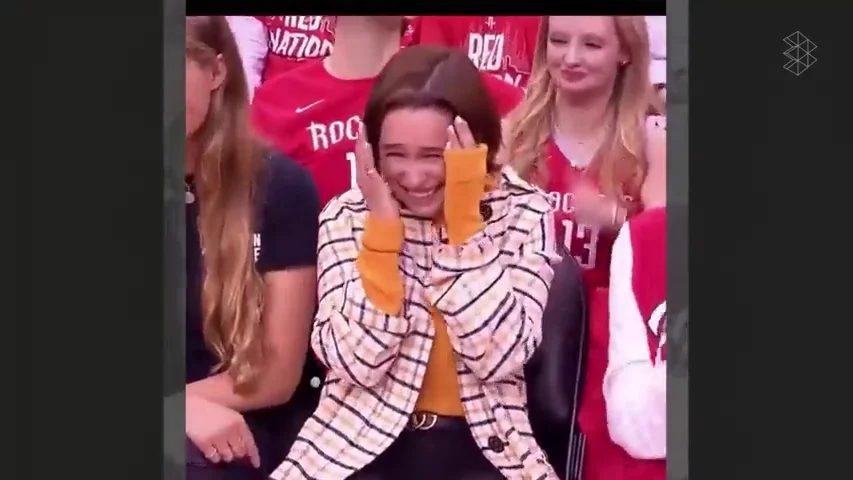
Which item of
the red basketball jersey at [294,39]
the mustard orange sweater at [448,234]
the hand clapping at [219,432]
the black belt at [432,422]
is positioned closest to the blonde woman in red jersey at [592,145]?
the mustard orange sweater at [448,234]

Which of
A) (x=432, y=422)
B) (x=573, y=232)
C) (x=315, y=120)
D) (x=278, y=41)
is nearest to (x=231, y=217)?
(x=315, y=120)

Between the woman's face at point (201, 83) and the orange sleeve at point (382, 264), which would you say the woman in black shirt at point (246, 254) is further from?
the orange sleeve at point (382, 264)

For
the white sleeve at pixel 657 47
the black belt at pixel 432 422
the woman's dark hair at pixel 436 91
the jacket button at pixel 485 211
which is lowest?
the black belt at pixel 432 422

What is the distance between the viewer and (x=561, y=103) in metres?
2.05

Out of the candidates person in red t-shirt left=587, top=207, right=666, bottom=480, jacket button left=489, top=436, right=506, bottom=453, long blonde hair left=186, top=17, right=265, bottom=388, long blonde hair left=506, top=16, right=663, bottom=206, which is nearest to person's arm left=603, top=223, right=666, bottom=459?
person in red t-shirt left=587, top=207, right=666, bottom=480

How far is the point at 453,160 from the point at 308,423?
0.61 m

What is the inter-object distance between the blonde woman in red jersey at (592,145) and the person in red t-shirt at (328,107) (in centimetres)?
32

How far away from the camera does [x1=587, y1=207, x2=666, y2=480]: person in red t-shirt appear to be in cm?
204

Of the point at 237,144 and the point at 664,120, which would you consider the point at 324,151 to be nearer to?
the point at 237,144

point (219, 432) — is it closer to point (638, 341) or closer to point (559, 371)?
point (559, 371)

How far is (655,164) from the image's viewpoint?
204 cm

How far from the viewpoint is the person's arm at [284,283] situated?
2.06 metres

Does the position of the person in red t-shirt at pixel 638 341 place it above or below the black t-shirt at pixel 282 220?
below
